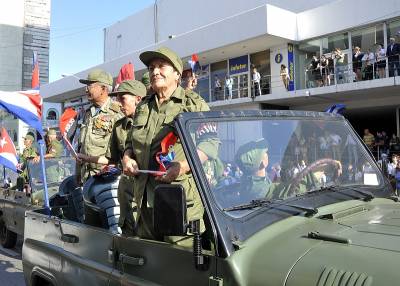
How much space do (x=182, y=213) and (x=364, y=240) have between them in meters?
0.78

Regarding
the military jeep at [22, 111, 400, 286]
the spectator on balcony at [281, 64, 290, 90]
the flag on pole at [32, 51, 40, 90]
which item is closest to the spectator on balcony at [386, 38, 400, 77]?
the spectator on balcony at [281, 64, 290, 90]

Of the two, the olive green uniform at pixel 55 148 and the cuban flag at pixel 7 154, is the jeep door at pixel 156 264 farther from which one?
the olive green uniform at pixel 55 148

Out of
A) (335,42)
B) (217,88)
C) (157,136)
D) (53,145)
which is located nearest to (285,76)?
(335,42)

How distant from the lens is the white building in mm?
19062

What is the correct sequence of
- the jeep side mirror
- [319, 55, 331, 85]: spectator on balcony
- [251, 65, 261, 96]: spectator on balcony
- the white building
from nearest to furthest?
1. the jeep side mirror
2. the white building
3. [319, 55, 331, 85]: spectator on balcony
4. [251, 65, 261, 96]: spectator on balcony

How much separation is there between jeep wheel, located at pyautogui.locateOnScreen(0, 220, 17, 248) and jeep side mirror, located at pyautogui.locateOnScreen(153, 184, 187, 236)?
693 cm

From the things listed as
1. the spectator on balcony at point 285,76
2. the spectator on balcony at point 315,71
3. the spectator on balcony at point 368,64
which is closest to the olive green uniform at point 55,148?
the spectator on balcony at point 368,64

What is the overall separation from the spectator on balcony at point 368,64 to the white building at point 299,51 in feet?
0.18

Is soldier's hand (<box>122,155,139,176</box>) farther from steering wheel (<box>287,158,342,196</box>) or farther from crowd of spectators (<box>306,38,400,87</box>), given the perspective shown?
crowd of spectators (<box>306,38,400,87</box>)

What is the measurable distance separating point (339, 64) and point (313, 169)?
59.9ft

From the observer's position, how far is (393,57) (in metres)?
17.3

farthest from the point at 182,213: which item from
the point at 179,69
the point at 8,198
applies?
the point at 8,198

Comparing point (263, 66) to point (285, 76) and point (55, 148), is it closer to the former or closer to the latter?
point (285, 76)

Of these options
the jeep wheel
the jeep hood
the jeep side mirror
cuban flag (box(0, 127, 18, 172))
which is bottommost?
the jeep wheel
